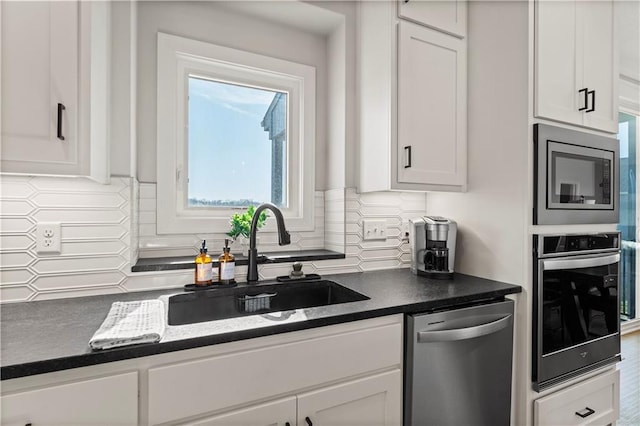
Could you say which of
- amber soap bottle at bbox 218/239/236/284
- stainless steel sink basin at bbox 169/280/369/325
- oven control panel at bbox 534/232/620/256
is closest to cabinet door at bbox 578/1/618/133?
oven control panel at bbox 534/232/620/256

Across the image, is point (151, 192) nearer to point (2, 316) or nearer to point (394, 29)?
point (2, 316)

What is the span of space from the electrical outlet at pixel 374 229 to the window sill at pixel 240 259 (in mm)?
194

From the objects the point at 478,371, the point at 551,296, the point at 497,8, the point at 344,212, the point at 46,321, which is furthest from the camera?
the point at 344,212

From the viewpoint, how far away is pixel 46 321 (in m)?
1.00

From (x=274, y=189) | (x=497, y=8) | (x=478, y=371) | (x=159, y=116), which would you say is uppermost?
(x=497, y=8)

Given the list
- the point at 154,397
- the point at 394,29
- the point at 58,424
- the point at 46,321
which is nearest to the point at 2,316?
the point at 46,321

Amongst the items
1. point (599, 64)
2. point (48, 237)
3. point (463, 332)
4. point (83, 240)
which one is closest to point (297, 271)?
point (463, 332)

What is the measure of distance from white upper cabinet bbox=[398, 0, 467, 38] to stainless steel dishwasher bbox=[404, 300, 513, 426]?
4.44 feet

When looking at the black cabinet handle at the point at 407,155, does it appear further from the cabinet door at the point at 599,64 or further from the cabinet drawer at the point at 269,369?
the cabinet door at the point at 599,64

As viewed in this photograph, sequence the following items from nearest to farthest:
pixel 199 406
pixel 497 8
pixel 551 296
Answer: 1. pixel 199 406
2. pixel 551 296
3. pixel 497 8

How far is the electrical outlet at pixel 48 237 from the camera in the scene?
121 centimetres

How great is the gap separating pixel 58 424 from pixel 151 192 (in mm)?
1017

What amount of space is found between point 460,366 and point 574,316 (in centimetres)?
73

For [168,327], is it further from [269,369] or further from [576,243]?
[576,243]
